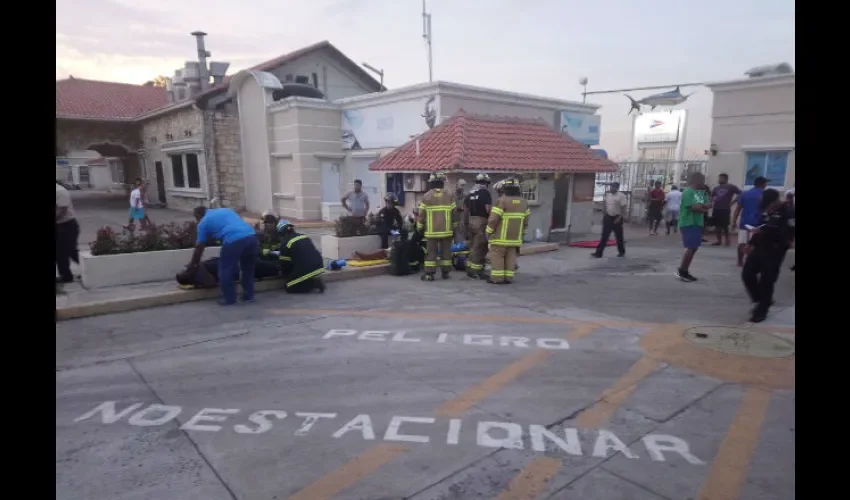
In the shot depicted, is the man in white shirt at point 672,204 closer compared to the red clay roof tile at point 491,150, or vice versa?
the red clay roof tile at point 491,150

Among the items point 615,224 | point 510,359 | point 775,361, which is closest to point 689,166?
point 615,224

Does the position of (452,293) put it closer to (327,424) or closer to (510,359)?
(510,359)

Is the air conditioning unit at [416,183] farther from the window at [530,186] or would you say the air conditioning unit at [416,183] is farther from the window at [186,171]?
the window at [186,171]

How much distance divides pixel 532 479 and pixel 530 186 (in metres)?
10.6

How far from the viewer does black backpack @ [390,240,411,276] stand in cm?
953

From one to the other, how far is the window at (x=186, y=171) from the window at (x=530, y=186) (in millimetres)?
13377

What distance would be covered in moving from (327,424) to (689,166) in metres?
18.3

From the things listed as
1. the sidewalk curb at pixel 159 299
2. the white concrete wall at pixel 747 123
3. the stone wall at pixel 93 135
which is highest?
the stone wall at pixel 93 135

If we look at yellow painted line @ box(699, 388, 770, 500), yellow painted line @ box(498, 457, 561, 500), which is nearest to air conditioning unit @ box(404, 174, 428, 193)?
yellow painted line @ box(699, 388, 770, 500)

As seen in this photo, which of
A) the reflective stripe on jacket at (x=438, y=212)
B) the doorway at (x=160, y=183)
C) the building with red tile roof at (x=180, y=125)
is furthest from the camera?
the doorway at (x=160, y=183)

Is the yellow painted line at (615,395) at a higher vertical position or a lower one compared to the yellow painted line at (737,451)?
higher

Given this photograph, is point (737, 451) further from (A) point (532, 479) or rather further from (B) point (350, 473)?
(B) point (350, 473)

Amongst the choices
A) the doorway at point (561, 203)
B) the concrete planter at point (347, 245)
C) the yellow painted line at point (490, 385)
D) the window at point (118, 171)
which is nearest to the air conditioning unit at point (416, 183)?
the concrete planter at point (347, 245)

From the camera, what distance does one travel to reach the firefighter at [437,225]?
29.6 ft
